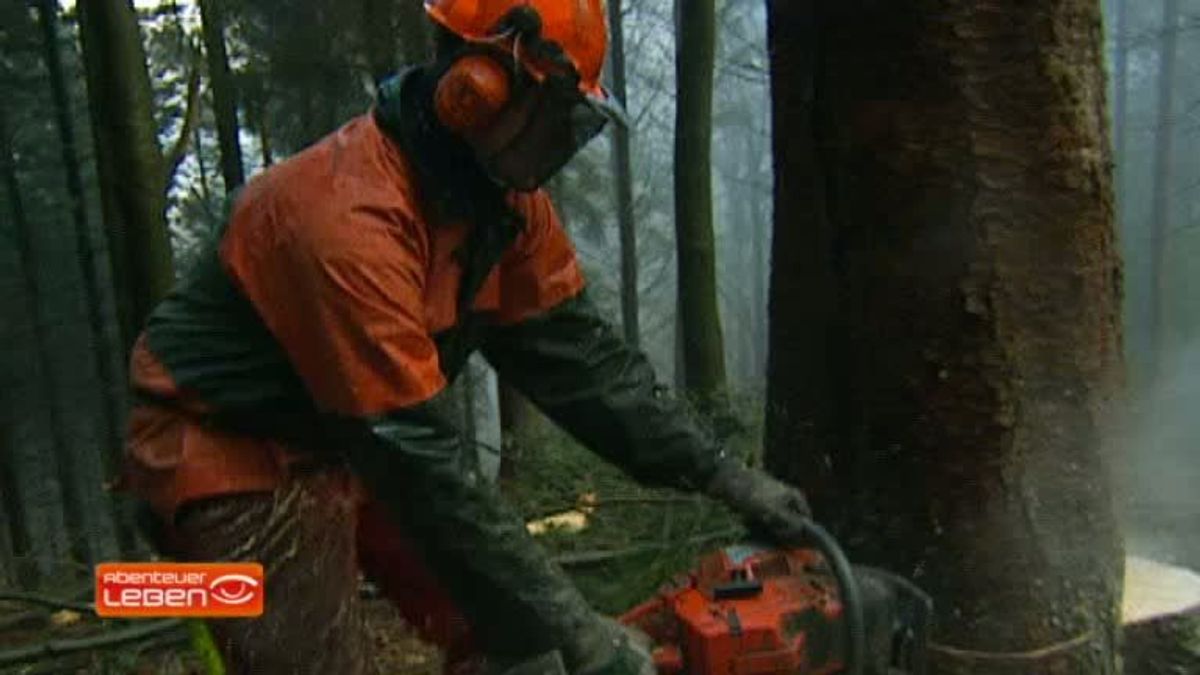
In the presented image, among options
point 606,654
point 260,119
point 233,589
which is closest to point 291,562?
point 233,589

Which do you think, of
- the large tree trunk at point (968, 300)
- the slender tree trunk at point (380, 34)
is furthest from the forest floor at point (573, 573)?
the slender tree trunk at point (380, 34)

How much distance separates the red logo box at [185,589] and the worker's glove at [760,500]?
974mm

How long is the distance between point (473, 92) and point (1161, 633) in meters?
2.40

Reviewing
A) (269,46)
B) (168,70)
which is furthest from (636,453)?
(168,70)

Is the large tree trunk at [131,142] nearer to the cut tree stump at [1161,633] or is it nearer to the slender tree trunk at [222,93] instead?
the slender tree trunk at [222,93]

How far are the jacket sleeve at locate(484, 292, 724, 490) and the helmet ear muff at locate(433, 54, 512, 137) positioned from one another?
62 cm

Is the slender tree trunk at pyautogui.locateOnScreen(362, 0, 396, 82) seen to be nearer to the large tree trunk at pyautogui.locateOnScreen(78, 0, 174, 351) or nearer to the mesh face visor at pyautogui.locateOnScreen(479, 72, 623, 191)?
the large tree trunk at pyautogui.locateOnScreen(78, 0, 174, 351)

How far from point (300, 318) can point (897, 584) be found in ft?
4.32

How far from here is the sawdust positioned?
2797 mm

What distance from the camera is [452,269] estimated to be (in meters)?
1.90

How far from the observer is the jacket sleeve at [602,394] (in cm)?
227

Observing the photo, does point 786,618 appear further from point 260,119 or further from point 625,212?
point 625,212

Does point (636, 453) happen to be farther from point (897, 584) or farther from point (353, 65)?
point (353, 65)

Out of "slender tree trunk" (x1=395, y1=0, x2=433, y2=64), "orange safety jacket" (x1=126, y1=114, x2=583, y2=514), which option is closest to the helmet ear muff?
"orange safety jacket" (x1=126, y1=114, x2=583, y2=514)
